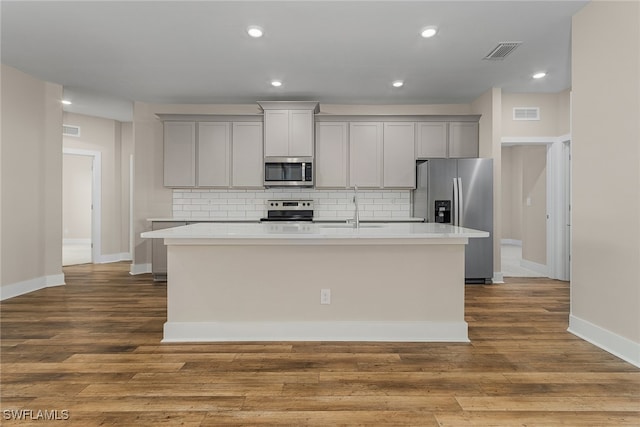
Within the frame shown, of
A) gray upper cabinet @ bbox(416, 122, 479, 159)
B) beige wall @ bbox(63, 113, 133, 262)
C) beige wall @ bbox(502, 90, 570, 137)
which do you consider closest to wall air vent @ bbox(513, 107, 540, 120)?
beige wall @ bbox(502, 90, 570, 137)

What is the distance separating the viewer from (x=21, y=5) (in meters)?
2.98

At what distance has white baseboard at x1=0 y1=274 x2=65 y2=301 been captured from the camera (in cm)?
430

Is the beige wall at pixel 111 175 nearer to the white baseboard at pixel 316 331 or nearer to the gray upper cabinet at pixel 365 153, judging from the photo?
the gray upper cabinet at pixel 365 153

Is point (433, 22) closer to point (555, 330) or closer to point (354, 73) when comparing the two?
point (354, 73)

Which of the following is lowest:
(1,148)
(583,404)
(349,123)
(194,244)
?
(583,404)

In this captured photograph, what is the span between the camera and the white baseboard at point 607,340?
98.7 inches

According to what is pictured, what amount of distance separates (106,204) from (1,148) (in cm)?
277

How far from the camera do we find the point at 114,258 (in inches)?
278

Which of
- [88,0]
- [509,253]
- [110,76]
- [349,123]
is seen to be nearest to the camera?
[88,0]

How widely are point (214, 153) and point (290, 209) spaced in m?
1.43

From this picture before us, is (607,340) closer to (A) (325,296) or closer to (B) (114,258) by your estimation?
(A) (325,296)

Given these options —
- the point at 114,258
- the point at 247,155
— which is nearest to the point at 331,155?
the point at 247,155

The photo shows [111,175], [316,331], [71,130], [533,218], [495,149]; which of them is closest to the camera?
[316,331]

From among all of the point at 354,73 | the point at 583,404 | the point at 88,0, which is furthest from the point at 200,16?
the point at 583,404
